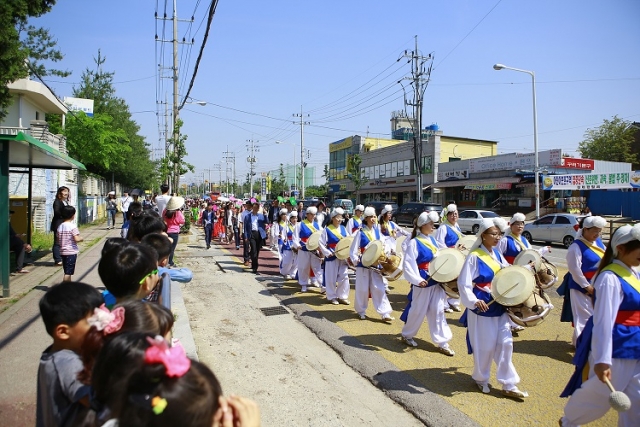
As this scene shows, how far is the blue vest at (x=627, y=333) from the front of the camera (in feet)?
9.94

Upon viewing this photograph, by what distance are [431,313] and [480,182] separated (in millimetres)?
31297

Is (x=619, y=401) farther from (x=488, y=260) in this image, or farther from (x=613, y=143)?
(x=613, y=143)

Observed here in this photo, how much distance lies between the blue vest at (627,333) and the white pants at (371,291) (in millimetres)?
4185

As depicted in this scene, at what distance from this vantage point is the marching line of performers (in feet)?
10.0

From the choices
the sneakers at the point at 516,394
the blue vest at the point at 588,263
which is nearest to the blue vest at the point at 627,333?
the sneakers at the point at 516,394

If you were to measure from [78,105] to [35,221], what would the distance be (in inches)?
796

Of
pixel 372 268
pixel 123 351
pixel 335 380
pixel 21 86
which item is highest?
pixel 21 86

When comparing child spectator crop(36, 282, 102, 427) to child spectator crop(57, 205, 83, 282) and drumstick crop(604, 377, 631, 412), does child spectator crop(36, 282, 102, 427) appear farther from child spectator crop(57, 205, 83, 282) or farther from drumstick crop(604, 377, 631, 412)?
child spectator crop(57, 205, 83, 282)

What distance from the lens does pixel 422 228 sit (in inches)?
252

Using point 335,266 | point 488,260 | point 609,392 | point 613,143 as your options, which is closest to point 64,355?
point 609,392

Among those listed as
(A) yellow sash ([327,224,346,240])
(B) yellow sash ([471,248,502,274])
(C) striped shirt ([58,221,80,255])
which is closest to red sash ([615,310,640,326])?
(B) yellow sash ([471,248,502,274])

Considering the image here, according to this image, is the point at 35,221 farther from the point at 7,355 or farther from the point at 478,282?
the point at 478,282

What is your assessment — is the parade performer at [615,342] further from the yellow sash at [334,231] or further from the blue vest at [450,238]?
the yellow sash at [334,231]

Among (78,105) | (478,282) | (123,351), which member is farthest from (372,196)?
(123,351)
